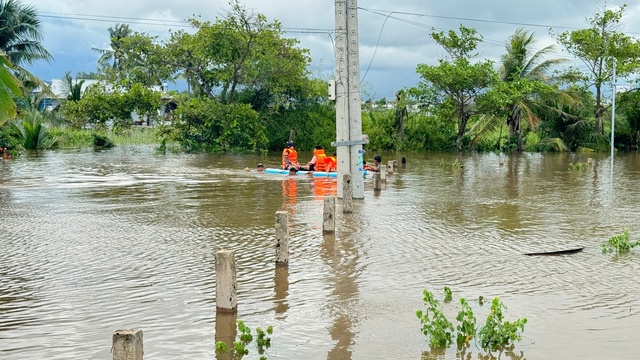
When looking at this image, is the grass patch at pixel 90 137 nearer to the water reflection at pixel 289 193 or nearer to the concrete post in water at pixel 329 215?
the water reflection at pixel 289 193

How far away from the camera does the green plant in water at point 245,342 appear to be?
6578 mm

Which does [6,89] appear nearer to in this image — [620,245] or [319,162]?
[620,245]

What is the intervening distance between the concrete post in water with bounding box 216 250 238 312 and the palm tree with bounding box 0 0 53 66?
129ft

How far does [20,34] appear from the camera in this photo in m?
43.7

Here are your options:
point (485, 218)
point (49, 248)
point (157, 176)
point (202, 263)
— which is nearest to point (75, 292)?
point (202, 263)

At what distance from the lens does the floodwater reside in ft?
23.3

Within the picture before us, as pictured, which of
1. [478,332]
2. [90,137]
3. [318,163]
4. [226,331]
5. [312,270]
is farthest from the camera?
[90,137]

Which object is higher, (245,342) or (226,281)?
(226,281)

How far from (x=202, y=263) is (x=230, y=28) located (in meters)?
29.8

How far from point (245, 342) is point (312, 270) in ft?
10.4

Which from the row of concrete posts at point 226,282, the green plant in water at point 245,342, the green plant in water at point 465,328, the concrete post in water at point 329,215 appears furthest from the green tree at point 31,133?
the green plant in water at point 465,328

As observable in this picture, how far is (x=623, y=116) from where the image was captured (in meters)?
45.2

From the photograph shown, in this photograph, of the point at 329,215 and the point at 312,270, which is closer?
the point at 312,270

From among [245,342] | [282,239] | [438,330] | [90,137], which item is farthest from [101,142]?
[438,330]
